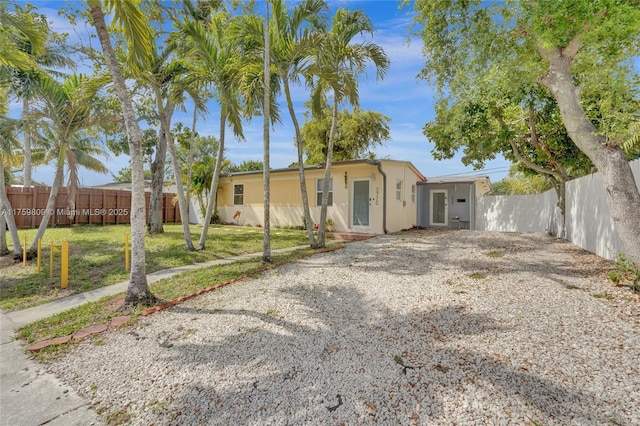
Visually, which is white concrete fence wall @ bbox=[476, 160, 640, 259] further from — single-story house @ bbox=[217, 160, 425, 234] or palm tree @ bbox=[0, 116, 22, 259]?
palm tree @ bbox=[0, 116, 22, 259]

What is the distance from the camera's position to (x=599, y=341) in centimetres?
311

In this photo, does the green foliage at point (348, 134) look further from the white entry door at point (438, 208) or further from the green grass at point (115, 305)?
the green grass at point (115, 305)

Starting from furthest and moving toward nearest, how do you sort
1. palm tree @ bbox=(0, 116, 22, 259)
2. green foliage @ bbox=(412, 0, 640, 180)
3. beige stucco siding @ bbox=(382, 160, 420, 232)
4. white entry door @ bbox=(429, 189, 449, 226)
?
white entry door @ bbox=(429, 189, 449, 226) < beige stucco siding @ bbox=(382, 160, 420, 232) < palm tree @ bbox=(0, 116, 22, 259) < green foliage @ bbox=(412, 0, 640, 180)

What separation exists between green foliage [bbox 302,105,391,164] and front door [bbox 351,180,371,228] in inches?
317

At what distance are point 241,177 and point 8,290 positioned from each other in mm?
11237

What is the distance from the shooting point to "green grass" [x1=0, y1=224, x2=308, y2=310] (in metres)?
5.74

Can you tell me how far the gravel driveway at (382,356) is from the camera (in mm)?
2340

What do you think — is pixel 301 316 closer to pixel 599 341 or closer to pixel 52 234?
pixel 599 341

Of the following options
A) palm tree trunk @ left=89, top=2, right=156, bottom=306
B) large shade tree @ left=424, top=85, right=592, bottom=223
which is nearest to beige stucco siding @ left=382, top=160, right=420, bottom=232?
large shade tree @ left=424, top=85, right=592, bottom=223

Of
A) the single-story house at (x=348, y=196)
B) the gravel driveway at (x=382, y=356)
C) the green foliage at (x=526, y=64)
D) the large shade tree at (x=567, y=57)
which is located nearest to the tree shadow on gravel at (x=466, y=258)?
the gravel driveway at (x=382, y=356)

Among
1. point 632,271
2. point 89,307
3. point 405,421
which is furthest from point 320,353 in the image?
point 632,271

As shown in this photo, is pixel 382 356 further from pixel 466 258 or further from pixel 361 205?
pixel 361 205

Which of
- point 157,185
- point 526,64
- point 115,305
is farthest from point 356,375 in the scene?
point 157,185

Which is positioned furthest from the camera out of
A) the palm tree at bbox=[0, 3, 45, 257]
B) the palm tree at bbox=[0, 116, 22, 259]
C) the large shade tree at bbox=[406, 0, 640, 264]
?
the palm tree at bbox=[0, 116, 22, 259]
